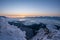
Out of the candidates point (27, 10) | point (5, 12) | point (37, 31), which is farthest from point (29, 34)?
point (5, 12)

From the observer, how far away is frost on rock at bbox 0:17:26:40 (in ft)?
4.40

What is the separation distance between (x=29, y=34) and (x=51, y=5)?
0.47m

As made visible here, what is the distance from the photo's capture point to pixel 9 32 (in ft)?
4.48

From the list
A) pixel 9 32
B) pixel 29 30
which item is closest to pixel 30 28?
pixel 29 30

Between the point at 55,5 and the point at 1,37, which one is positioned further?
the point at 55,5

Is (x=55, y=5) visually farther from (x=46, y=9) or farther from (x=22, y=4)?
(x=22, y=4)

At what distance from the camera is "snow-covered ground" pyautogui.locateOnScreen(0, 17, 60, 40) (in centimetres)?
135

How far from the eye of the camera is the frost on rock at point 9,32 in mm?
1341

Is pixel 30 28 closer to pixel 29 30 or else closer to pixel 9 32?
pixel 29 30

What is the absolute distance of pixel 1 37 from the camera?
4.33 feet

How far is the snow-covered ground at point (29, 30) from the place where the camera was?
1355 millimetres

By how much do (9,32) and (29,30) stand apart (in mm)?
253

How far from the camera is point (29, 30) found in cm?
141

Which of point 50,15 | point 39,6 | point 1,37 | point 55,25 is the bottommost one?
point 1,37
